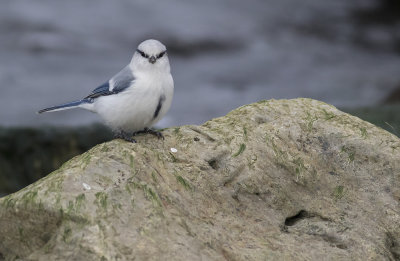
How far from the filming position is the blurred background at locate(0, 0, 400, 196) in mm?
13836

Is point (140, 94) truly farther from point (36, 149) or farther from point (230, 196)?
point (36, 149)

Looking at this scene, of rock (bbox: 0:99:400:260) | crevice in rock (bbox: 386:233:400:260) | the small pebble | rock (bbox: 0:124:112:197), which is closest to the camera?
rock (bbox: 0:99:400:260)

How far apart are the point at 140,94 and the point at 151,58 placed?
12.8 inches

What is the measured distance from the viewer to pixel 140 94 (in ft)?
16.7

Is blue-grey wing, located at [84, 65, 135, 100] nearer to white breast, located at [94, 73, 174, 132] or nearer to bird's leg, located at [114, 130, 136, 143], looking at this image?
A: white breast, located at [94, 73, 174, 132]

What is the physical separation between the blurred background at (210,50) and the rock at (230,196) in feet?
23.6

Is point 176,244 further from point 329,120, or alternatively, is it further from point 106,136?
point 106,136

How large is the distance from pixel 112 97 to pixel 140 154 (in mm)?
885

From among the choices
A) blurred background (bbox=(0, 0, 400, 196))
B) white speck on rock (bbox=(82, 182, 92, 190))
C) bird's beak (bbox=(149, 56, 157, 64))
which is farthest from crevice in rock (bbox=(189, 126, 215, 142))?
blurred background (bbox=(0, 0, 400, 196))

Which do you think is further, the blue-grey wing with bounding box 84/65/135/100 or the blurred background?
the blurred background

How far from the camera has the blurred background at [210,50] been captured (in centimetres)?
1384

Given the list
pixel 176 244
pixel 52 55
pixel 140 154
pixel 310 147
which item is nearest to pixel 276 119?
pixel 310 147

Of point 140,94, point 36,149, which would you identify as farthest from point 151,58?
point 36,149

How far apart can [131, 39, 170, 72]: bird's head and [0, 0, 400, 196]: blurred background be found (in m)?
6.76
